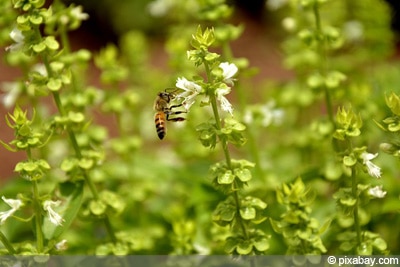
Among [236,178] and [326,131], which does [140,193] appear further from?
[236,178]

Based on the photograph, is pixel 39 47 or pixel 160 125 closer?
pixel 39 47

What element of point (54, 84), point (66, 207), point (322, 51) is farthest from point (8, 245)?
point (322, 51)

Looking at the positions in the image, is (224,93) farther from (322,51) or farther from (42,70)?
(42,70)

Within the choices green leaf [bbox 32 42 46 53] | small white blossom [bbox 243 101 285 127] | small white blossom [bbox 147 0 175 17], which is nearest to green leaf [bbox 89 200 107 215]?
green leaf [bbox 32 42 46 53]

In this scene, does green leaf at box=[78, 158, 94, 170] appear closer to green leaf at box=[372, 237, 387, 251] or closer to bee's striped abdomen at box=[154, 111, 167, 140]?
bee's striped abdomen at box=[154, 111, 167, 140]

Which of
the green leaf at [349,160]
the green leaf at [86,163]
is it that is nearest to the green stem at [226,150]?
the green leaf at [349,160]

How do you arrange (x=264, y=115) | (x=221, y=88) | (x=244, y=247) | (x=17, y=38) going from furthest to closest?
(x=264, y=115) → (x=17, y=38) → (x=244, y=247) → (x=221, y=88)

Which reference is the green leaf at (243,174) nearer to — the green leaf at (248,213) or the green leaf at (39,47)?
the green leaf at (248,213)
